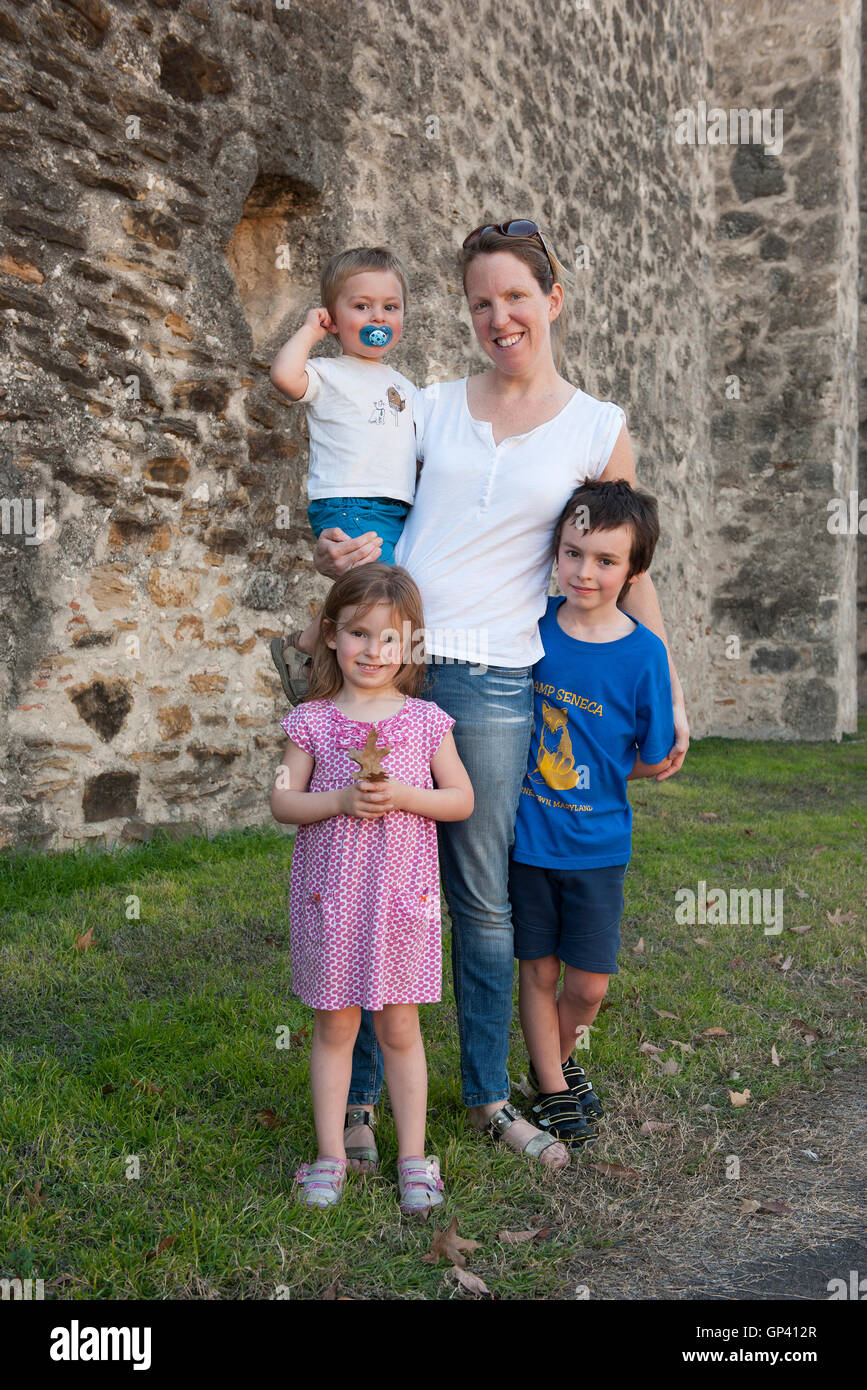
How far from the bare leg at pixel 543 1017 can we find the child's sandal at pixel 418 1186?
470mm

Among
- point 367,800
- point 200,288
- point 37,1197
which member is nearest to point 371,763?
point 367,800

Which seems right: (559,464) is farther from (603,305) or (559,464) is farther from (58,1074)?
(603,305)

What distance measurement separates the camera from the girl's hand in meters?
2.17

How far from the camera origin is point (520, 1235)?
223cm

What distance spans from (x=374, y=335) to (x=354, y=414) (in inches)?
8.0

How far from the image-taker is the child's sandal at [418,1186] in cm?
229

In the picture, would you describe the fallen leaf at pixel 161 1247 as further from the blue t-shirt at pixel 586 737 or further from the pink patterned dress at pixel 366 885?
the blue t-shirt at pixel 586 737

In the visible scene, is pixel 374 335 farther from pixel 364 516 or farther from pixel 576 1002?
pixel 576 1002

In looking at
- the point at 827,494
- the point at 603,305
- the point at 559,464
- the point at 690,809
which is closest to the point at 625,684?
the point at 559,464

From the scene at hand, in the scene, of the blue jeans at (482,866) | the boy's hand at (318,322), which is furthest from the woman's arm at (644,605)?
the boy's hand at (318,322)

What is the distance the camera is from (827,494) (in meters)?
10.3

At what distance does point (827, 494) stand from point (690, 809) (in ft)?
15.5
